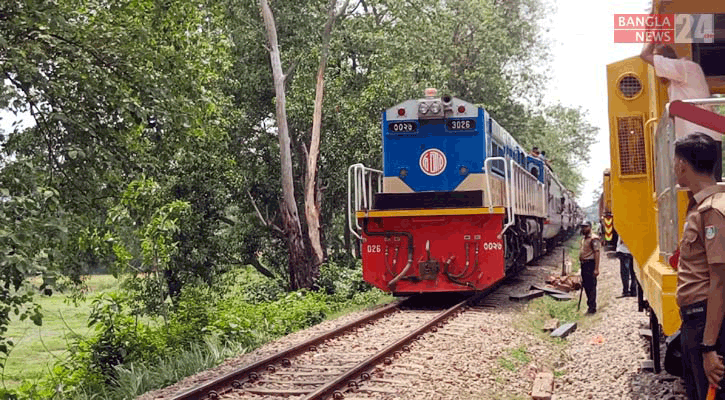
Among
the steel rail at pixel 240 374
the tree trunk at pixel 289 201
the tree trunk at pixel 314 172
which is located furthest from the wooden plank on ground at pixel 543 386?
the tree trunk at pixel 314 172

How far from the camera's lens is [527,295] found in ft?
47.9

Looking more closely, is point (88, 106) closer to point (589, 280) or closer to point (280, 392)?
point (280, 392)

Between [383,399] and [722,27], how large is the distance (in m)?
4.23

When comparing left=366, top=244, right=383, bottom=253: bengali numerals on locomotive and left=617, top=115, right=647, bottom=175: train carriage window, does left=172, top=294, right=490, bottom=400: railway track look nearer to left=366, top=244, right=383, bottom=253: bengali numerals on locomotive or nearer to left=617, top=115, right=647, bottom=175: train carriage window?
left=366, top=244, right=383, bottom=253: bengali numerals on locomotive

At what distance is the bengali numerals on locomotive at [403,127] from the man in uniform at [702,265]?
380 inches

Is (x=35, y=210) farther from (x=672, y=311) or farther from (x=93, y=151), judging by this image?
(x=672, y=311)

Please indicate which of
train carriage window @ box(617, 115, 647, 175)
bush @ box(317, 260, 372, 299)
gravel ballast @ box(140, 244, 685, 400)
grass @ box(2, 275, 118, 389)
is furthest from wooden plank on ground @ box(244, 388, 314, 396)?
grass @ box(2, 275, 118, 389)

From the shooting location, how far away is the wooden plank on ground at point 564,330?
1128cm

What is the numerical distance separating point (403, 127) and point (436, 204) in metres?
1.76

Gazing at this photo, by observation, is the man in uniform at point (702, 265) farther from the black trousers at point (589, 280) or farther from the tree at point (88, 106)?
the black trousers at point (589, 280)

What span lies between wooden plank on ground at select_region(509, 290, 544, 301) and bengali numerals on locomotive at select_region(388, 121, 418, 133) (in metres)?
3.70

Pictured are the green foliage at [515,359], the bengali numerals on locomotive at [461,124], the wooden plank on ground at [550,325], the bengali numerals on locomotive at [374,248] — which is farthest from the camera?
the bengali numerals on locomotive at [461,124]

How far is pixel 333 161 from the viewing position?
24859 mm

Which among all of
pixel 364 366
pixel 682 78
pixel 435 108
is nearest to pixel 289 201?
pixel 435 108
